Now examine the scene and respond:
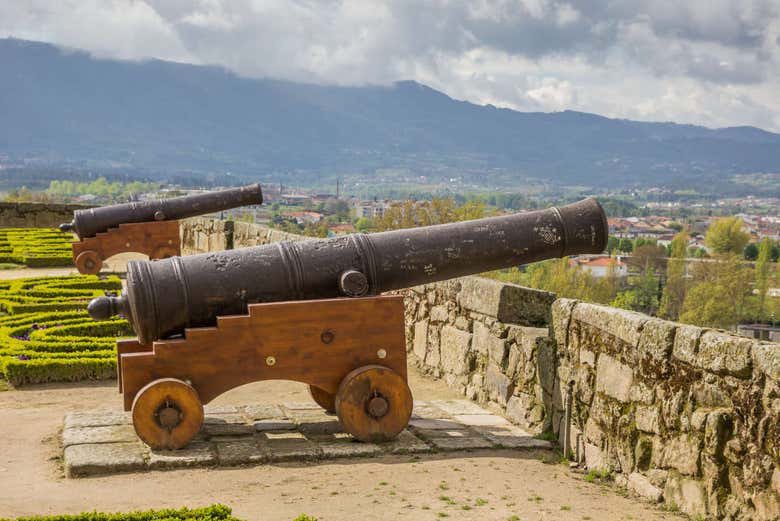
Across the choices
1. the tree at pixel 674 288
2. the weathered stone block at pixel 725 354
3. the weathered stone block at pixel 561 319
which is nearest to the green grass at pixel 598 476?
the weathered stone block at pixel 561 319

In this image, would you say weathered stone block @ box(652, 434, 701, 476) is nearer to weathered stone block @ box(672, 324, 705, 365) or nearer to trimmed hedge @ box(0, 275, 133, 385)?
weathered stone block @ box(672, 324, 705, 365)

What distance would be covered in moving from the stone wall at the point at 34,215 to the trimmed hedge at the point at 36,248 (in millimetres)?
3074

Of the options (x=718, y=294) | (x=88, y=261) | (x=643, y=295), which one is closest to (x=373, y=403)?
(x=88, y=261)

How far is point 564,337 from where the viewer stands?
268 inches

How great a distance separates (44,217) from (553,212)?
72.9ft

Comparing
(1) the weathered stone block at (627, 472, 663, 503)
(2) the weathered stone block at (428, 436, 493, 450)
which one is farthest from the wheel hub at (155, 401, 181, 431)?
(1) the weathered stone block at (627, 472, 663, 503)

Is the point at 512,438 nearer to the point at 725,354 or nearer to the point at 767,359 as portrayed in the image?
the point at 725,354

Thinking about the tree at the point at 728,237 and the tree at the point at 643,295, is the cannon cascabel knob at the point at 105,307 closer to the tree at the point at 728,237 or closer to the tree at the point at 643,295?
the tree at the point at 643,295

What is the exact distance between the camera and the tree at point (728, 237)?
12925 cm

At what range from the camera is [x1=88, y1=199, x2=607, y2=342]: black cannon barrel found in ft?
20.2

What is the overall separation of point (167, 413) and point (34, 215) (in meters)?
22.2

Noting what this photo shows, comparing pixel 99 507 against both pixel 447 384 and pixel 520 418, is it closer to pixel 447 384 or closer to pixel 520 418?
pixel 520 418

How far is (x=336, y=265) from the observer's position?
653 cm

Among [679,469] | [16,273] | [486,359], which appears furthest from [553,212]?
[16,273]
